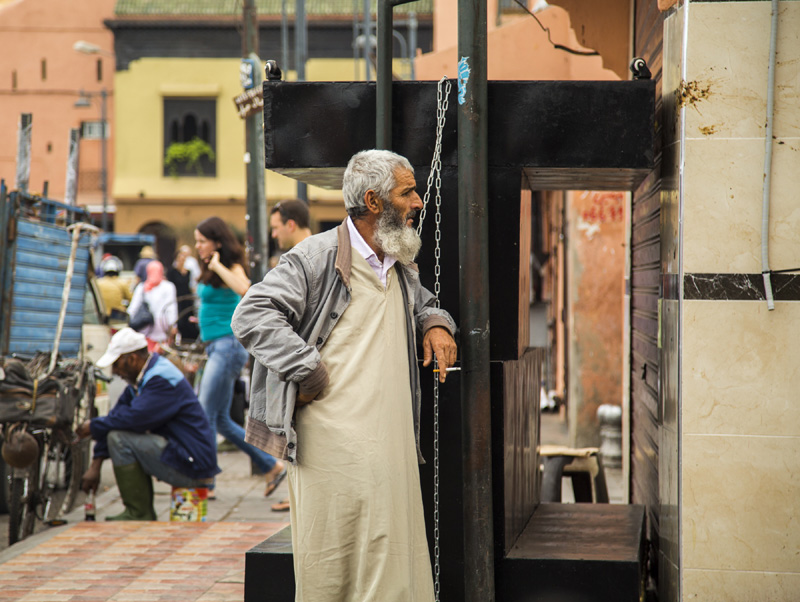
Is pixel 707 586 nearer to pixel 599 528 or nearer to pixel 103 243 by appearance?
pixel 599 528

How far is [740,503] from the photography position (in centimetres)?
405

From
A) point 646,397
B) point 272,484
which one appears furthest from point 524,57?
point 646,397

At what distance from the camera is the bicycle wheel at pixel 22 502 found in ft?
22.1

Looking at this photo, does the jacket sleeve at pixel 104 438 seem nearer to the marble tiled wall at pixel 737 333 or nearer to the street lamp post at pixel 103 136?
the marble tiled wall at pixel 737 333

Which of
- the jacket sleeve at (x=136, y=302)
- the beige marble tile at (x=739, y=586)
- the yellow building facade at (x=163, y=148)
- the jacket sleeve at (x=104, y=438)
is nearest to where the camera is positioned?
the beige marble tile at (x=739, y=586)

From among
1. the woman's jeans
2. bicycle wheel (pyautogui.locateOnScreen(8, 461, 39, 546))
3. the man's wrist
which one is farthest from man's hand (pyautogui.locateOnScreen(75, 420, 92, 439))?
the man's wrist

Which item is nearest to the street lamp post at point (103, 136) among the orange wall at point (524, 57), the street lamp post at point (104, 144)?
the street lamp post at point (104, 144)

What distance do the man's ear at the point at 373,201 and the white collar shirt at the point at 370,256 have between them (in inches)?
4.4

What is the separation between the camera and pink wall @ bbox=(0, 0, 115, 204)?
40281mm

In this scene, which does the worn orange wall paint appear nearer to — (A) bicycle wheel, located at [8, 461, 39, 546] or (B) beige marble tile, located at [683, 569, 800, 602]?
(A) bicycle wheel, located at [8, 461, 39, 546]

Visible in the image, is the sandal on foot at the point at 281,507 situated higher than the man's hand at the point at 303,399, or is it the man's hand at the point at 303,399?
the man's hand at the point at 303,399

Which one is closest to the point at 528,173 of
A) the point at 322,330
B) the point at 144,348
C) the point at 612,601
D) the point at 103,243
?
the point at 322,330

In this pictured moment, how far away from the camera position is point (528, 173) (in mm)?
4562

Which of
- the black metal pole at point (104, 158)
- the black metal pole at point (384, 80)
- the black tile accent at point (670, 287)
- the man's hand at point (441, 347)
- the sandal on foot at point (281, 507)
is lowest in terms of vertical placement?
the sandal on foot at point (281, 507)
